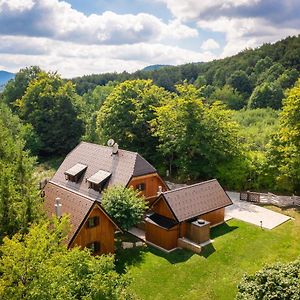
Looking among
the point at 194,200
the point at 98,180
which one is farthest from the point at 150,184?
the point at 194,200

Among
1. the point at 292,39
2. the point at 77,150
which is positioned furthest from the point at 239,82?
the point at 77,150

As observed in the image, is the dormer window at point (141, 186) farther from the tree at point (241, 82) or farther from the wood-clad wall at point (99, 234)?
the tree at point (241, 82)

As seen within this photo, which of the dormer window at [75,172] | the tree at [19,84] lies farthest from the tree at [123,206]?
the tree at [19,84]

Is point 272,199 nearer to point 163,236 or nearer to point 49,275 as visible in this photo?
point 163,236

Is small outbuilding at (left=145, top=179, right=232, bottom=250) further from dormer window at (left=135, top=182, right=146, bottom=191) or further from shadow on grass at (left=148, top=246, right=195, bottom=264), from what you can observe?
dormer window at (left=135, top=182, right=146, bottom=191)

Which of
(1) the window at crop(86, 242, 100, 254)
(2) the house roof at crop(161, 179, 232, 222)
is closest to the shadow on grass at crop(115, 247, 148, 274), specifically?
(1) the window at crop(86, 242, 100, 254)

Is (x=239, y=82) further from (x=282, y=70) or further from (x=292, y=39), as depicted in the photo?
(x=292, y=39)
